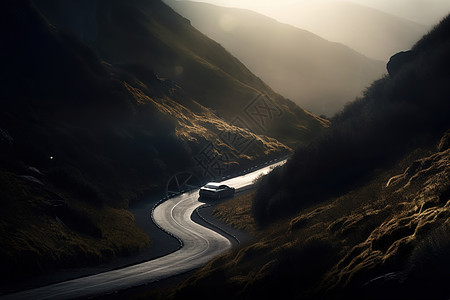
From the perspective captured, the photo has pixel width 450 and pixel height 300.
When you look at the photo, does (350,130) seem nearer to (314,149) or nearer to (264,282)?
(314,149)

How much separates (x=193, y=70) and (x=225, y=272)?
400ft

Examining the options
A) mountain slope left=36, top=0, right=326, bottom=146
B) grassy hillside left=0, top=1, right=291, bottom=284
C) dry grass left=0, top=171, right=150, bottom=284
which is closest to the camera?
dry grass left=0, top=171, right=150, bottom=284

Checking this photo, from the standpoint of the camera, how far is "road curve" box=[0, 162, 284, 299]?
22484 millimetres

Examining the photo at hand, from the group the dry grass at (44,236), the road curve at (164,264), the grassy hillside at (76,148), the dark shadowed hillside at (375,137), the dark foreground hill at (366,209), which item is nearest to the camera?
the dark foreground hill at (366,209)

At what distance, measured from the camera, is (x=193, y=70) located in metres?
138

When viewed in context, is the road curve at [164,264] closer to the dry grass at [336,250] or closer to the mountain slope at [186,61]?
the dry grass at [336,250]

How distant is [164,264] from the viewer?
28859mm

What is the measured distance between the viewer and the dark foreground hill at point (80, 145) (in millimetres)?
29156

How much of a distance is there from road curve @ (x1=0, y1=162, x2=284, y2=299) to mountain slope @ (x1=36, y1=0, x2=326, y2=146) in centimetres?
6799

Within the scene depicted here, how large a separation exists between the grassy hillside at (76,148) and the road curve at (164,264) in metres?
2.52

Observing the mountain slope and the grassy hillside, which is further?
the mountain slope

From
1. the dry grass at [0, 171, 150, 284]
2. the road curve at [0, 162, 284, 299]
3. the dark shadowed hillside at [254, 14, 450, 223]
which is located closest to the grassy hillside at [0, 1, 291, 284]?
the dry grass at [0, 171, 150, 284]

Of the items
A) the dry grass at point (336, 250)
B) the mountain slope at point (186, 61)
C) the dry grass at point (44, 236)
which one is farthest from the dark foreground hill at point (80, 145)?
the dry grass at point (336, 250)

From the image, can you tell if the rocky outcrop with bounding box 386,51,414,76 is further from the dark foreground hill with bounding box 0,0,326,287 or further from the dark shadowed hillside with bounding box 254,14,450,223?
the dark foreground hill with bounding box 0,0,326,287
